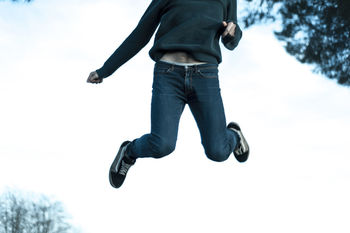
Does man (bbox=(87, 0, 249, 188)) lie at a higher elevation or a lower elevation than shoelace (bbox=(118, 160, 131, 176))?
higher

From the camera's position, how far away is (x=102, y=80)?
4.36 meters

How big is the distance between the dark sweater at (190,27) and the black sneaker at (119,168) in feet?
3.74

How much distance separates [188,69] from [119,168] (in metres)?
1.40

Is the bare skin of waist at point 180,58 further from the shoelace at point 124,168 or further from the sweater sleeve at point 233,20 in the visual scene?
the shoelace at point 124,168

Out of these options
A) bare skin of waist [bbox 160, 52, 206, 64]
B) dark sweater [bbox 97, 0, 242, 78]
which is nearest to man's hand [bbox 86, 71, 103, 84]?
dark sweater [bbox 97, 0, 242, 78]

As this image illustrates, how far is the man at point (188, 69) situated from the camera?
394 centimetres

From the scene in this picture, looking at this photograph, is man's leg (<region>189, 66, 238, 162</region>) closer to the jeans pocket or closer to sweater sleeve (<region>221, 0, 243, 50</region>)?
the jeans pocket

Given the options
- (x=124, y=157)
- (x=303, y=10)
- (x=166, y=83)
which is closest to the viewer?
(x=166, y=83)

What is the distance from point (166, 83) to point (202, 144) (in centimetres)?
68

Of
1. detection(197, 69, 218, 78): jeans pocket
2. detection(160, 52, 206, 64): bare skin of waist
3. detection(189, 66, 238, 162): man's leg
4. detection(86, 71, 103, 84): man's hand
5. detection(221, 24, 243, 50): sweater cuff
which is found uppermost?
detection(221, 24, 243, 50): sweater cuff

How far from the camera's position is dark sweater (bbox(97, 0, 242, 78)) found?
395 cm

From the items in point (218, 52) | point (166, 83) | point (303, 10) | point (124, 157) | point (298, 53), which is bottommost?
point (124, 157)

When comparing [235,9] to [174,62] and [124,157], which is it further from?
[124,157]

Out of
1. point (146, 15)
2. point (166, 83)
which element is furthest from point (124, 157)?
point (146, 15)
